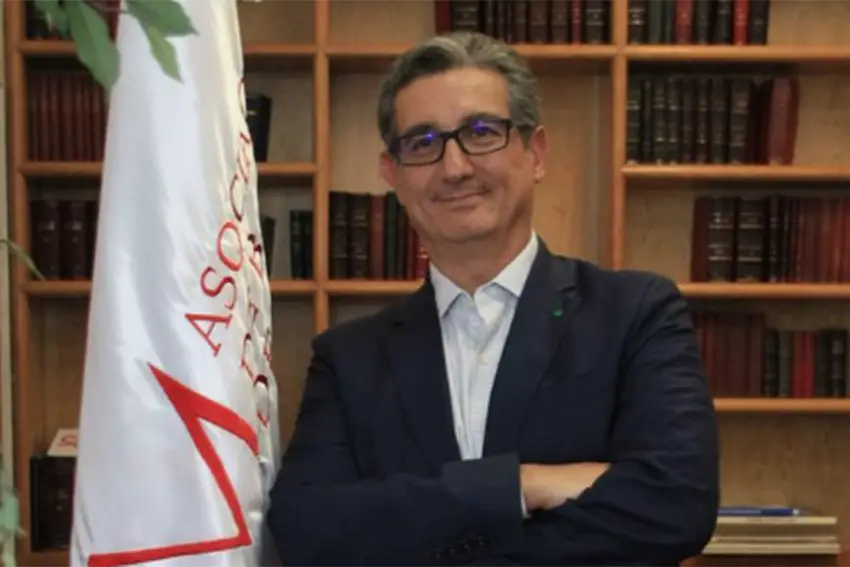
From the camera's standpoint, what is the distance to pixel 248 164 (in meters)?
1.59

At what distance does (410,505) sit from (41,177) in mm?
2005

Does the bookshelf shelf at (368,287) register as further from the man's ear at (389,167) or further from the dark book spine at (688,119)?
the man's ear at (389,167)

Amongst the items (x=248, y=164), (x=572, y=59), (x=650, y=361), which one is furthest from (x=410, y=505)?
(x=572, y=59)

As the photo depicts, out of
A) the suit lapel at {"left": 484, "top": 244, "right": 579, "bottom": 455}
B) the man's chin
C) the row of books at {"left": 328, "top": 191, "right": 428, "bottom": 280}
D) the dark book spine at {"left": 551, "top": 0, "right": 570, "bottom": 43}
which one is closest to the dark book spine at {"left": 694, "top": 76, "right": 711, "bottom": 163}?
the dark book spine at {"left": 551, "top": 0, "right": 570, "bottom": 43}

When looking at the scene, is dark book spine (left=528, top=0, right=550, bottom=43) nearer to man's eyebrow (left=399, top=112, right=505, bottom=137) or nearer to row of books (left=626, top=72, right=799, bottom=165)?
row of books (left=626, top=72, right=799, bottom=165)

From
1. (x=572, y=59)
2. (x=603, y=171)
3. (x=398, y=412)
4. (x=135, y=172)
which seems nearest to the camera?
(x=135, y=172)

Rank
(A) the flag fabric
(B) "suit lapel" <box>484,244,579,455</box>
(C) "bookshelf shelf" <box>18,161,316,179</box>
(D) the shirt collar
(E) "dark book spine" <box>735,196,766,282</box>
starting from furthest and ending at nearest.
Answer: (E) "dark book spine" <box>735,196,766,282</box> → (C) "bookshelf shelf" <box>18,161,316,179</box> → (D) the shirt collar → (B) "suit lapel" <box>484,244,579,455</box> → (A) the flag fabric

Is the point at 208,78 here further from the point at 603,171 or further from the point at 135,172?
the point at 603,171

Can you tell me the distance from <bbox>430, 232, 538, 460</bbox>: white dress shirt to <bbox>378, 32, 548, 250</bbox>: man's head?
8 cm

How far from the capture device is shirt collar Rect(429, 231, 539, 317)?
162 centimetres

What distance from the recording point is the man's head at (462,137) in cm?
155

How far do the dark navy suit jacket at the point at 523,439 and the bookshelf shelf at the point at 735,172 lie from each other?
49.8 inches

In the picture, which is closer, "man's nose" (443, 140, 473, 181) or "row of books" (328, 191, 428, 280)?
"man's nose" (443, 140, 473, 181)

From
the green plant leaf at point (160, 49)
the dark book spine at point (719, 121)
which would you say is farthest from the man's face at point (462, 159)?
the dark book spine at point (719, 121)
